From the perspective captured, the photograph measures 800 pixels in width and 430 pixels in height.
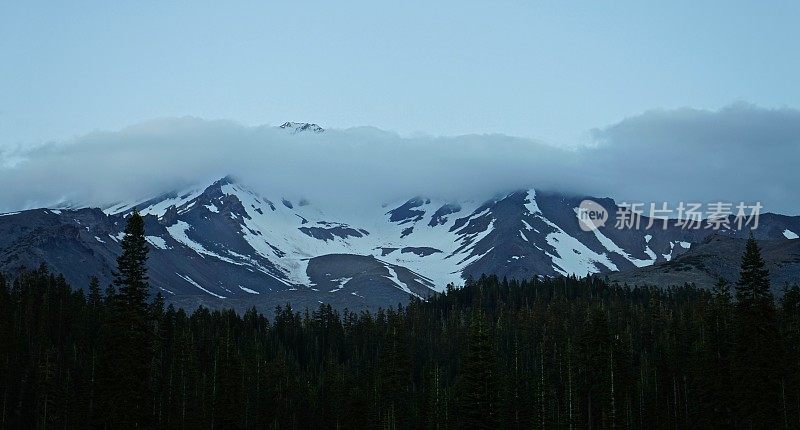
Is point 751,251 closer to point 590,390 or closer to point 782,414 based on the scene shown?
point 782,414

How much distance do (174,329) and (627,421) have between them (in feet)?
285

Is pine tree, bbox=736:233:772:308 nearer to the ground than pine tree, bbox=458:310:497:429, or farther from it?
farther from it

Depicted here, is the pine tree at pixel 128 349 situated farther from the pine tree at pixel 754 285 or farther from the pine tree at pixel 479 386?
the pine tree at pixel 754 285

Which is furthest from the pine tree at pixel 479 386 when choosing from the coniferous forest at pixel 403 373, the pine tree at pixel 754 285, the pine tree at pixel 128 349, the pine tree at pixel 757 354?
the pine tree at pixel 128 349

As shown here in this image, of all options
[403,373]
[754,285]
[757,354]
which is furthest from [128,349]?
[403,373]

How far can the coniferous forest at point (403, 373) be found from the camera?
245ft

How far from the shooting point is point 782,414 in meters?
82.7

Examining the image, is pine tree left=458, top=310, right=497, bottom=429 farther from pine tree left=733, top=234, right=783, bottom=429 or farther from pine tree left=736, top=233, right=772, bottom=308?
pine tree left=736, top=233, right=772, bottom=308

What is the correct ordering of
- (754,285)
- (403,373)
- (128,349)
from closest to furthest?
1. (128,349)
2. (754,285)
3. (403,373)

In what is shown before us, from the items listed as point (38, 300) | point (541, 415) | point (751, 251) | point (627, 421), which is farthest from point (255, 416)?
point (751, 251)

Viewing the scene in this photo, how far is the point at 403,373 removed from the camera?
129m

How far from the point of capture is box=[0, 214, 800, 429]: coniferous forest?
74.6 meters

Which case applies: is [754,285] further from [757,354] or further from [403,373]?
[403,373]

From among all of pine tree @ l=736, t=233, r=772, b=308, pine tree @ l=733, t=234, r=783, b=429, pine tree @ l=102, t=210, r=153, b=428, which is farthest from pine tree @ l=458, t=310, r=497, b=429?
pine tree @ l=102, t=210, r=153, b=428
